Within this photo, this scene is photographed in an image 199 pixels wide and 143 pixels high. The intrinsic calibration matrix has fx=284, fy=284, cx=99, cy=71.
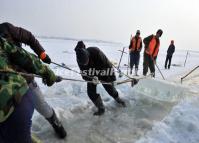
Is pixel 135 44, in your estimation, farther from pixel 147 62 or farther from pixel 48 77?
pixel 48 77

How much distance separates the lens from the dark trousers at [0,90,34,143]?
205cm

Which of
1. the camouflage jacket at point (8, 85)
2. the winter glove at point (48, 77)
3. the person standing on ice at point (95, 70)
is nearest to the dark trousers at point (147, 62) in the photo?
the person standing on ice at point (95, 70)

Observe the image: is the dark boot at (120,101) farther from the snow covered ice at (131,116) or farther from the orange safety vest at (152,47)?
the orange safety vest at (152,47)

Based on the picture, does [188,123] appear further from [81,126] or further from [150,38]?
[150,38]

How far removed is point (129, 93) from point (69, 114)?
6.35 ft

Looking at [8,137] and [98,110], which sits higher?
[8,137]

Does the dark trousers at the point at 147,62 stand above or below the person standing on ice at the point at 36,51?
below

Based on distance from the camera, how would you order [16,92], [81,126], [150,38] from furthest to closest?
[150,38]
[81,126]
[16,92]

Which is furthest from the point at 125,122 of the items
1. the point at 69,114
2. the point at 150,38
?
the point at 150,38

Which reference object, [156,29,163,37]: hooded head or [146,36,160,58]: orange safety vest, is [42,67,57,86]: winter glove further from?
[146,36,160,58]: orange safety vest

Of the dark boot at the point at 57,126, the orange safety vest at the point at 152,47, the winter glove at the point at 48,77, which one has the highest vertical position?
the winter glove at the point at 48,77

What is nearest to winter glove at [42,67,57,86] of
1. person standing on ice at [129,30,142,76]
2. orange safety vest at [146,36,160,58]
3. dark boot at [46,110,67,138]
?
dark boot at [46,110,67,138]

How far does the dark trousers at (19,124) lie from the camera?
80.9 inches

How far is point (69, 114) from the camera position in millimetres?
5137
